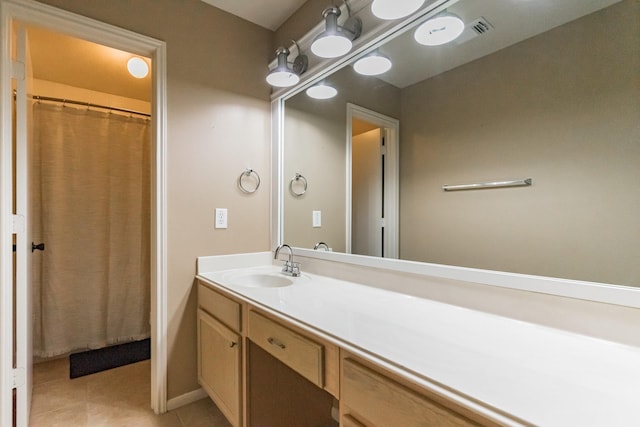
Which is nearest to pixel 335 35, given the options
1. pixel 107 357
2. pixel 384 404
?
pixel 384 404

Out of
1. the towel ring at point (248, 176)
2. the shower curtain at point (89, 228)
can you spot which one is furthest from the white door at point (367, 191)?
the shower curtain at point (89, 228)

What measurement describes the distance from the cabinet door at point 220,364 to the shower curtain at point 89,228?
4.29 feet

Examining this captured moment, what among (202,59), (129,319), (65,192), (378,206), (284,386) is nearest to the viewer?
(284,386)

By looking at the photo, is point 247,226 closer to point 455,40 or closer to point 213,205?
point 213,205

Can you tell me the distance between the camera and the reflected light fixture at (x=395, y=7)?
1167 millimetres

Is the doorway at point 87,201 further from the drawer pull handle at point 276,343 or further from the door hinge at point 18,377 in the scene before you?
the drawer pull handle at point 276,343

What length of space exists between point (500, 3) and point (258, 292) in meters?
1.57

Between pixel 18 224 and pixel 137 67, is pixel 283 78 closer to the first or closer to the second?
pixel 137 67

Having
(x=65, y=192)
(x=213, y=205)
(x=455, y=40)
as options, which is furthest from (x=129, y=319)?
(x=455, y=40)

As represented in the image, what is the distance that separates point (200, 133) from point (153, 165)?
1.09 feet

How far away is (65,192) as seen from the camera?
2309 millimetres

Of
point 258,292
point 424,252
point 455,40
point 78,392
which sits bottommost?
point 78,392

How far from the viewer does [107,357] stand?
2.33 m

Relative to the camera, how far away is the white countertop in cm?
53
